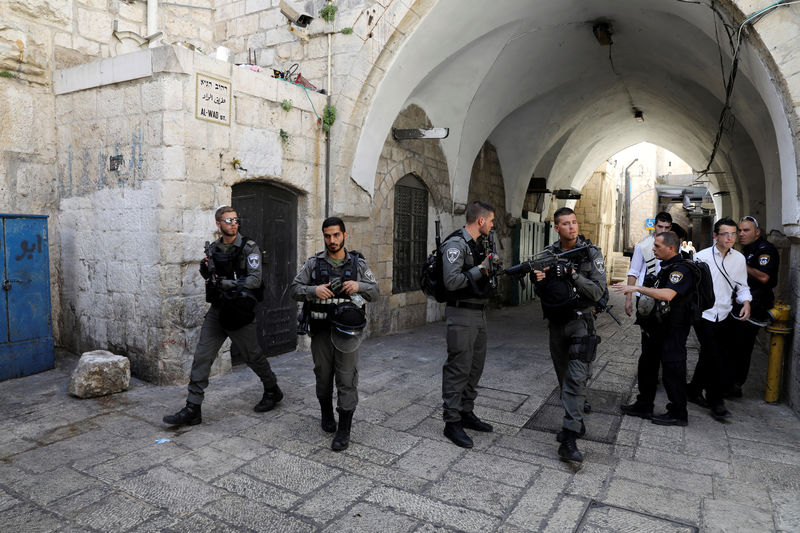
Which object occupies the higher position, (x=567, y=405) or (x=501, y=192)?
(x=501, y=192)

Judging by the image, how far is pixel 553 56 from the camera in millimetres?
8992

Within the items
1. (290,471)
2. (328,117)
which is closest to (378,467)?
(290,471)

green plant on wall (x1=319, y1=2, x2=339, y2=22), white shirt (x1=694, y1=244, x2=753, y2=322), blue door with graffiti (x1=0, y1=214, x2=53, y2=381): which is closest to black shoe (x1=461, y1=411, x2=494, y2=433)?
white shirt (x1=694, y1=244, x2=753, y2=322)

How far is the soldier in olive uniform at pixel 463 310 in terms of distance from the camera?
3.57m

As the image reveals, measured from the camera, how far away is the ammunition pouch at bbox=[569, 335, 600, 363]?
347cm

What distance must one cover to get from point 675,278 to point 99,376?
16.0ft

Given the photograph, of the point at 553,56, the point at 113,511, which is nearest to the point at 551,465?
the point at 113,511

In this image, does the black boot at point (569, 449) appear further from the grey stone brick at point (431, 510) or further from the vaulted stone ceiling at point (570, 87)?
the vaulted stone ceiling at point (570, 87)

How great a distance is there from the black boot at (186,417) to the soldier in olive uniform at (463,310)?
186cm

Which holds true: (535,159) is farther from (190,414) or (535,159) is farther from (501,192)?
(190,414)

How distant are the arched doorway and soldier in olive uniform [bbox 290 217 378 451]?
2.40 meters

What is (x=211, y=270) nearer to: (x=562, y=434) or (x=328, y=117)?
(x=562, y=434)

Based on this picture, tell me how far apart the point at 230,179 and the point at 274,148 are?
75 cm

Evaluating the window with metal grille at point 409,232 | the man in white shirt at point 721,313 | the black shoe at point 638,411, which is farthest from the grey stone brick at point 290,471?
the window with metal grille at point 409,232
